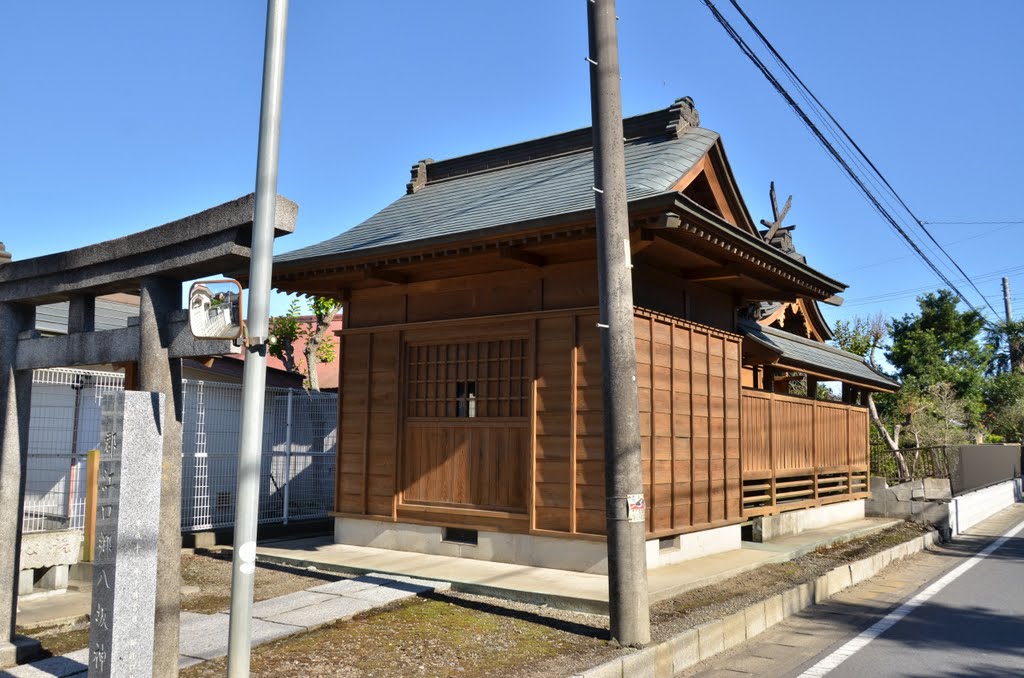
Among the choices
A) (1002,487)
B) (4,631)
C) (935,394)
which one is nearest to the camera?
(4,631)

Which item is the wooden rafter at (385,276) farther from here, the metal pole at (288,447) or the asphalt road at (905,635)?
the asphalt road at (905,635)

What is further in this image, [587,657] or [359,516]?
[359,516]

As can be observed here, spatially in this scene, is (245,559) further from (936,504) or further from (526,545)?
(936,504)

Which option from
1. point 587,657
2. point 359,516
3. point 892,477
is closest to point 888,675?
point 587,657

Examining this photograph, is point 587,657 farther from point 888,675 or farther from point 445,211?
point 445,211

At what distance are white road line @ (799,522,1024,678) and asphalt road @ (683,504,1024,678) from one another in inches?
1.3

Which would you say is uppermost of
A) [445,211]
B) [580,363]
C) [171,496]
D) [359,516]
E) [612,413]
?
[445,211]

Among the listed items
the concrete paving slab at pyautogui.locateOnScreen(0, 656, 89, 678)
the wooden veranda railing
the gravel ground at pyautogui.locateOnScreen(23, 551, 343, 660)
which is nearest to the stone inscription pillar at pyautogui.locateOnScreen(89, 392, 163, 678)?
the concrete paving slab at pyautogui.locateOnScreen(0, 656, 89, 678)

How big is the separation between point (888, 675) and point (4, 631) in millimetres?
7201

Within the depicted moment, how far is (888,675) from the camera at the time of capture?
21.4ft

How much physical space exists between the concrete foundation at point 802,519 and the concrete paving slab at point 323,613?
7.15m

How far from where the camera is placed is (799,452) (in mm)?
14305

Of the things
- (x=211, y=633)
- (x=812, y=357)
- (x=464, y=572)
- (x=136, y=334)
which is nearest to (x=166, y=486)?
(x=136, y=334)

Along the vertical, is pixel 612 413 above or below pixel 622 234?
below
